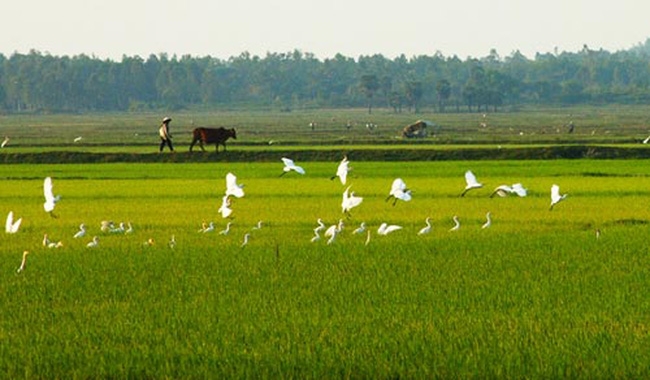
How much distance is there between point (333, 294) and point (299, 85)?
12201 centimetres

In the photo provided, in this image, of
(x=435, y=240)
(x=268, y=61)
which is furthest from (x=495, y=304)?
(x=268, y=61)

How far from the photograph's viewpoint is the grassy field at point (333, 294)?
719 cm

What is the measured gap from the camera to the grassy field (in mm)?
7191

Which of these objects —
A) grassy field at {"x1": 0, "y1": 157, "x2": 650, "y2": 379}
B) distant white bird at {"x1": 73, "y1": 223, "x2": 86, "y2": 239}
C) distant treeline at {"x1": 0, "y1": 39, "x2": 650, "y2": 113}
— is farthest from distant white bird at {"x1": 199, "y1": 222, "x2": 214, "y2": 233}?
distant treeline at {"x1": 0, "y1": 39, "x2": 650, "y2": 113}

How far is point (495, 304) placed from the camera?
8969 mm

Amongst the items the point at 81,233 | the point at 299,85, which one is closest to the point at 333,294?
the point at 81,233

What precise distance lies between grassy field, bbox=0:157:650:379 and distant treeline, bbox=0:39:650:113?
85.8 m

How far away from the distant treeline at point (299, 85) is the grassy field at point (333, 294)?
85828mm

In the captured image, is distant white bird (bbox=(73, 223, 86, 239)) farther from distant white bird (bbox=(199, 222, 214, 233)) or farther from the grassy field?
distant white bird (bbox=(199, 222, 214, 233))

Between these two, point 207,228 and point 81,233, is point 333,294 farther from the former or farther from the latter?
point 207,228

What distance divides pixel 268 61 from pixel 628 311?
147 m

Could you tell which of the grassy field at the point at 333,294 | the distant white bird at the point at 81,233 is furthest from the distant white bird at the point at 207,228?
the distant white bird at the point at 81,233

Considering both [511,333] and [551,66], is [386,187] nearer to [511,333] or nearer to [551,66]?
[511,333]

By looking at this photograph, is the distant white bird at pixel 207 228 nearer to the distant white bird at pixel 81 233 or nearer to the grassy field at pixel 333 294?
the grassy field at pixel 333 294
